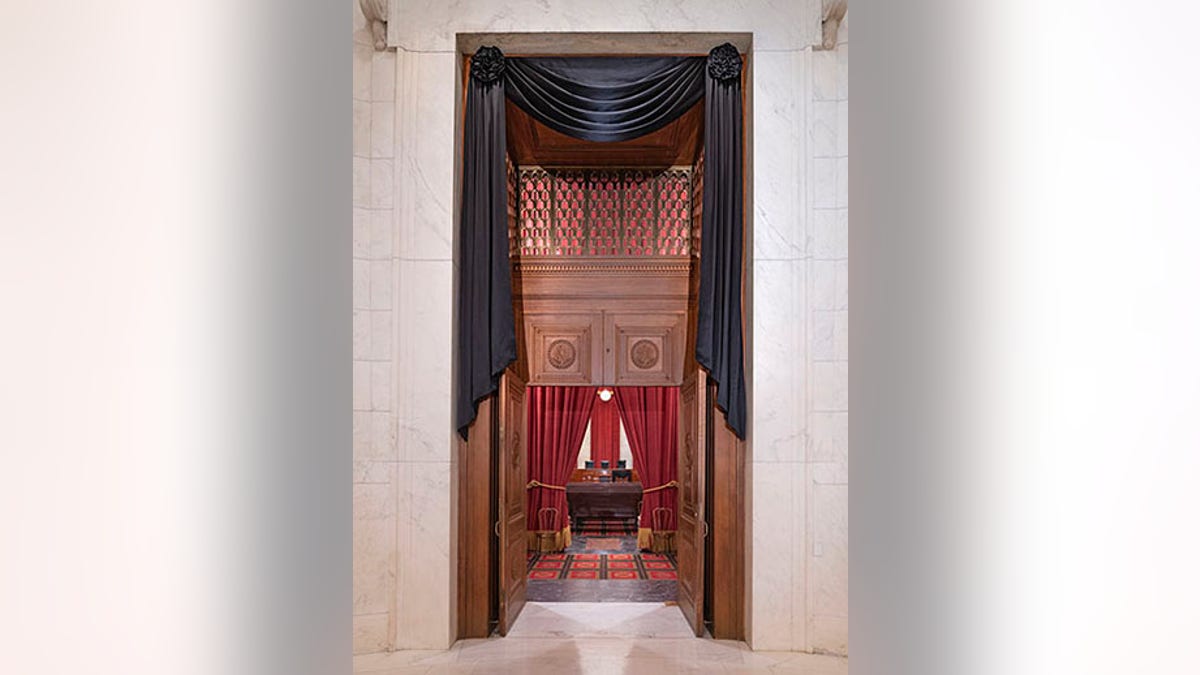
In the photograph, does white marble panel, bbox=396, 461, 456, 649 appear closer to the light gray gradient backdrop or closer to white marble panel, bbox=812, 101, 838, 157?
white marble panel, bbox=812, 101, 838, 157

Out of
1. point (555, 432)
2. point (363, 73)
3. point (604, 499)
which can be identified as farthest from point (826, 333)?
point (555, 432)

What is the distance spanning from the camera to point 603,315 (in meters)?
9.20

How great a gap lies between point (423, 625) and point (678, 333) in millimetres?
4026

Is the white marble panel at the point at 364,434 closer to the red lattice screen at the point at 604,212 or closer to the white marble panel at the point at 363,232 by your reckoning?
the white marble panel at the point at 363,232

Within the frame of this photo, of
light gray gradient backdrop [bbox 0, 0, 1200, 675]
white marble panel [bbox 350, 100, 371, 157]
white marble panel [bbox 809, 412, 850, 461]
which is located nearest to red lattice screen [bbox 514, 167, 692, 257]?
white marble panel [bbox 350, 100, 371, 157]

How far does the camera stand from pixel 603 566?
10.3 meters
